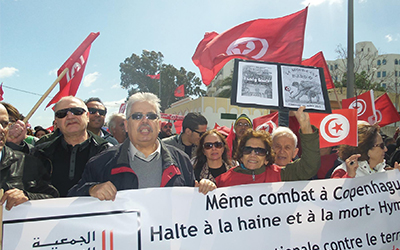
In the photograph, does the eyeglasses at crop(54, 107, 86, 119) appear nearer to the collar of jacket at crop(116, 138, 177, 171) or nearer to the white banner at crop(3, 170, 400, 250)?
the collar of jacket at crop(116, 138, 177, 171)

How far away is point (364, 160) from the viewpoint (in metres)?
2.86

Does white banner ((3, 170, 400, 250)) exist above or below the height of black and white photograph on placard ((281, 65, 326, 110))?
below

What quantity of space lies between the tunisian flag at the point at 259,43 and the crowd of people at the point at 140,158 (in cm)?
193

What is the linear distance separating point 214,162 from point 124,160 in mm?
1314

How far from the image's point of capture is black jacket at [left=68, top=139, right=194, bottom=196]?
2109 millimetres

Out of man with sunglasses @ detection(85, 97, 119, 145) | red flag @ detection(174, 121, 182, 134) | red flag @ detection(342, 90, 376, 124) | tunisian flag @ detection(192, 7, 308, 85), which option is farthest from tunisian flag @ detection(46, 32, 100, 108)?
red flag @ detection(174, 121, 182, 134)

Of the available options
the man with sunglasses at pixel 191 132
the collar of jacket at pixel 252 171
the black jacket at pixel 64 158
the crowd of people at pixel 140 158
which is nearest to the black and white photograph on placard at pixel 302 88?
the crowd of people at pixel 140 158

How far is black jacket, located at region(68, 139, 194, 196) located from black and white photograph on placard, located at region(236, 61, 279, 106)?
3.19 ft

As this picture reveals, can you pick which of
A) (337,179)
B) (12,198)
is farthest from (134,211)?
(337,179)

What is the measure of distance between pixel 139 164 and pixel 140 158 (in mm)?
50

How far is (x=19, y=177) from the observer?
2.01 m

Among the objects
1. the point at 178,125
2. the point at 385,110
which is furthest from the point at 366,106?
the point at 178,125

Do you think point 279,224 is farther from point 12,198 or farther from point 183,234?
point 12,198

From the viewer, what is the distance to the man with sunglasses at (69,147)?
2.45 metres
